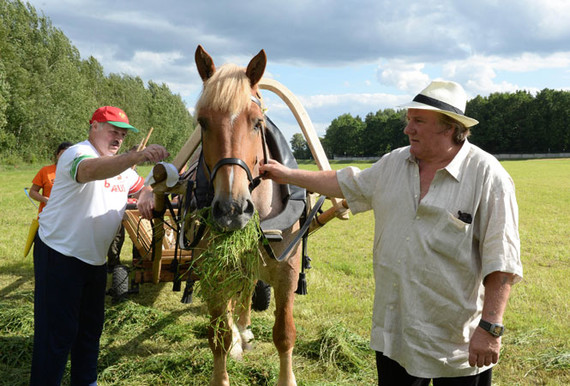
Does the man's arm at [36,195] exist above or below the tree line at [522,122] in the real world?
below

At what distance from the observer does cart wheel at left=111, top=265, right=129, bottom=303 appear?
5.73 meters

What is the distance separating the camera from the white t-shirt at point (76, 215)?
3135 millimetres

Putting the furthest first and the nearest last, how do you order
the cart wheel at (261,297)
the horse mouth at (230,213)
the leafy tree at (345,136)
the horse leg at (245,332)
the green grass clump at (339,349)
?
the leafy tree at (345,136), the cart wheel at (261,297), the horse leg at (245,332), the green grass clump at (339,349), the horse mouth at (230,213)

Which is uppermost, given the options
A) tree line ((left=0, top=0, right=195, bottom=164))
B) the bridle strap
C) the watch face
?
tree line ((left=0, top=0, right=195, bottom=164))

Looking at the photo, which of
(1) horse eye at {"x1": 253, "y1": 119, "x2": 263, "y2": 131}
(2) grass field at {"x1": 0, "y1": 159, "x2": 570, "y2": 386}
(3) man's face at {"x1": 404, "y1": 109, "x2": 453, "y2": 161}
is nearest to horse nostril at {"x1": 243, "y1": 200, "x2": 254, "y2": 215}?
(1) horse eye at {"x1": 253, "y1": 119, "x2": 263, "y2": 131}

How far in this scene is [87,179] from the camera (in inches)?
119

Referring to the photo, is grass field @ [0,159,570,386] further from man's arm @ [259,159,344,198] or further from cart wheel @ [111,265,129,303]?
man's arm @ [259,159,344,198]

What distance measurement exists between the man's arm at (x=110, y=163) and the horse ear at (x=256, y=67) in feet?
2.75

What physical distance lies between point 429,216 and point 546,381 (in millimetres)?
2779

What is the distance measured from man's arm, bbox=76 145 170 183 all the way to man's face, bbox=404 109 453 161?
170 centimetres

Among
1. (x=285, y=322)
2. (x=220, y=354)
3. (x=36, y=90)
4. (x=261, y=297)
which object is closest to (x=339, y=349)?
(x=285, y=322)

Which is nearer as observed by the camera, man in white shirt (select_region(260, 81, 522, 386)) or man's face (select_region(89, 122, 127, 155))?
man in white shirt (select_region(260, 81, 522, 386))

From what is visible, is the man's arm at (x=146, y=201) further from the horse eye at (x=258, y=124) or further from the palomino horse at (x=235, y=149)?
the horse eye at (x=258, y=124)

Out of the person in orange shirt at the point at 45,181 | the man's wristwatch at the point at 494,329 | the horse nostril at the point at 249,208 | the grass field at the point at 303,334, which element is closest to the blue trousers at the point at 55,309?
the grass field at the point at 303,334
